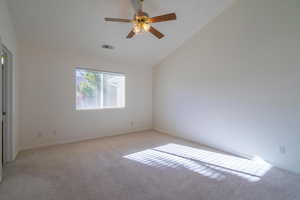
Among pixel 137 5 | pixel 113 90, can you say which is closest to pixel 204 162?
pixel 137 5

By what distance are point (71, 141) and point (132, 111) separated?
6.56ft

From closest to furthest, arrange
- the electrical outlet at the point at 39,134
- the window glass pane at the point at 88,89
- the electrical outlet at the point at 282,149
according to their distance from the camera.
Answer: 1. the electrical outlet at the point at 282,149
2. the electrical outlet at the point at 39,134
3. the window glass pane at the point at 88,89

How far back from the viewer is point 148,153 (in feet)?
10.5

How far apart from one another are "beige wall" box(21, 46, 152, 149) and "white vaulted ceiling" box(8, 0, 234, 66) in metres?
0.28

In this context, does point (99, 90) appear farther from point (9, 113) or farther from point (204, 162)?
point (204, 162)

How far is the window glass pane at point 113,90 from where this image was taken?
14.8 feet

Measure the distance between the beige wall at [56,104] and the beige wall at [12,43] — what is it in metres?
0.21

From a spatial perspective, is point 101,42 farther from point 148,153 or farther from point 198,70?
point 148,153

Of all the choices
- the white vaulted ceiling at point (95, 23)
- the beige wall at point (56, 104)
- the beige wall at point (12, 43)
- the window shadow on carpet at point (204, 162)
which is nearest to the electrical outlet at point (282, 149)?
the window shadow on carpet at point (204, 162)

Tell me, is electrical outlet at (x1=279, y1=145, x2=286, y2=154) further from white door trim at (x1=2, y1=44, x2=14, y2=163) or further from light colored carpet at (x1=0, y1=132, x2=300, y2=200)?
white door trim at (x1=2, y1=44, x2=14, y2=163)

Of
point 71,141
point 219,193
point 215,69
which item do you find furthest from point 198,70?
point 71,141

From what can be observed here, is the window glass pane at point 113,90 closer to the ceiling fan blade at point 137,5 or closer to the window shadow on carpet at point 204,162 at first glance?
the window shadow on carpet at point 204,162

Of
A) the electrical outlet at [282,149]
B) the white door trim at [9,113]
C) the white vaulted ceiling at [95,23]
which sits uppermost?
the white vaulted ceiling at [95,23]

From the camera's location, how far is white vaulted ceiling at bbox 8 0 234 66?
263 cm
